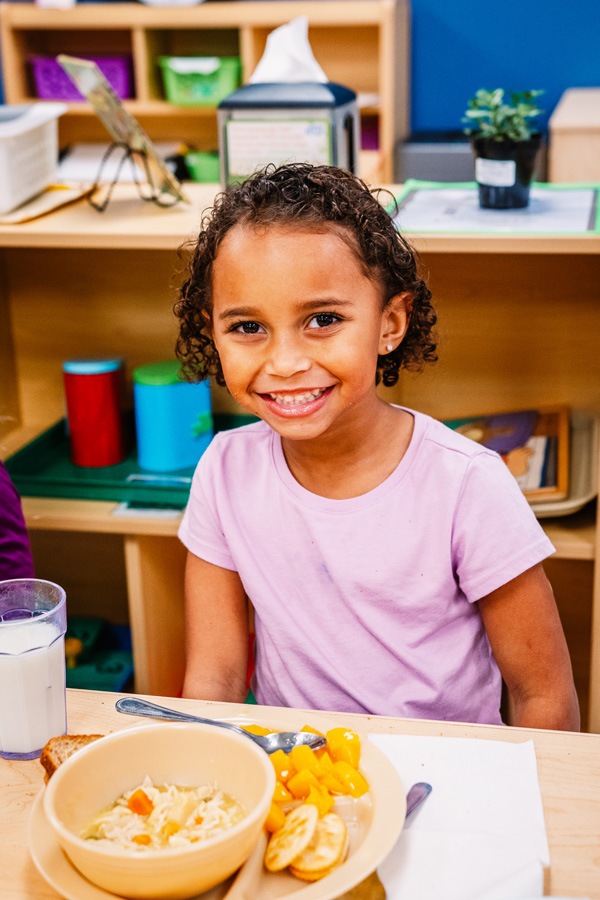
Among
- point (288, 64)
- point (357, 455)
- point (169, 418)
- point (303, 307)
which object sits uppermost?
point (288, 64)

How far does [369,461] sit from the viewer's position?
1.14m

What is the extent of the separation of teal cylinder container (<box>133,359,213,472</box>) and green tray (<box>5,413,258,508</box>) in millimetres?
29

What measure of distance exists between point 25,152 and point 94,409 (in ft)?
1.58

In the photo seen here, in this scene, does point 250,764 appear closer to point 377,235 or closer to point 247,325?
point 247,325

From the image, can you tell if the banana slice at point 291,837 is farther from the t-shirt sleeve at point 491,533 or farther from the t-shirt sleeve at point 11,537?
the t-shirt sleeve at point 11,537

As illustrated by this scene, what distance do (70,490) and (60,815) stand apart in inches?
45.7

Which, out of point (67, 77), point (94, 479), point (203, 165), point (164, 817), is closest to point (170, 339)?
point (94, 479)

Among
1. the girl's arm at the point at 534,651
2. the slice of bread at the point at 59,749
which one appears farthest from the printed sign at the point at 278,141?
the slice of bread at the point at 59,749

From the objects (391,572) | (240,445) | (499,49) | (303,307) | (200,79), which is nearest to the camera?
(303,307)

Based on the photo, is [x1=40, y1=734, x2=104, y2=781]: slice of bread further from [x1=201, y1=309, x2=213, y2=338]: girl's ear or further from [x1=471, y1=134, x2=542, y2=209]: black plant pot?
[x1=471, y1=134, x2=542, y2=209]: black plant pot

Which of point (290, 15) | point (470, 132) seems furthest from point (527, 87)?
point (470, 132)

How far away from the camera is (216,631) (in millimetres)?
1168

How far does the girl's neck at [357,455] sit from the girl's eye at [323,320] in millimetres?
162

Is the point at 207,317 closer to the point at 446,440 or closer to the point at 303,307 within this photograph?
the point at 303,307
